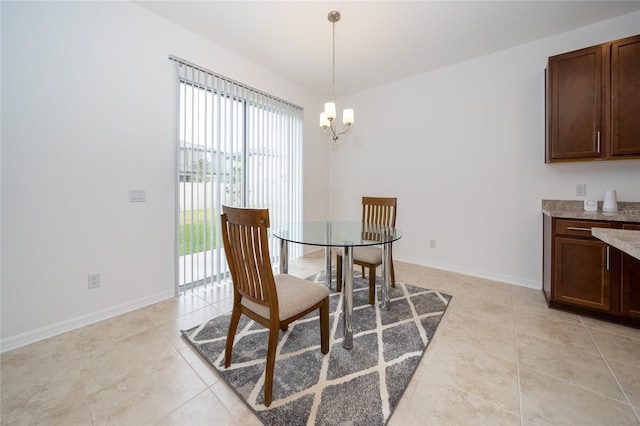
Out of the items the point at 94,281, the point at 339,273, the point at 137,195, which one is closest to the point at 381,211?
the point at 339,273

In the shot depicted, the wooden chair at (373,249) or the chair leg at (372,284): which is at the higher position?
the wooden chair at (373,249)

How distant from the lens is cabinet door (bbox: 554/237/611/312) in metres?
2.02

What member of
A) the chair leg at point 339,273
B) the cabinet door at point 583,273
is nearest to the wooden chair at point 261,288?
the chair leg at point 339,273

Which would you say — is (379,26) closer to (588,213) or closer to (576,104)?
(576,104)

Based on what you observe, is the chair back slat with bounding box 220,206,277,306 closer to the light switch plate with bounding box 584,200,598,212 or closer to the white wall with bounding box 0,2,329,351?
the white wall with bounding box 0,2,329,351

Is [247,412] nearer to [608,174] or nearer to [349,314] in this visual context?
[349,314]

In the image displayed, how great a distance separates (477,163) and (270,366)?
3175 millimetres

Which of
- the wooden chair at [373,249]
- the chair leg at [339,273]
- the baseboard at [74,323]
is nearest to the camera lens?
the baseboard at [74,323]

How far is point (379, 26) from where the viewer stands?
2.45m

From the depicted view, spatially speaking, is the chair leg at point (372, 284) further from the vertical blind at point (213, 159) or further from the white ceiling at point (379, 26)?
the white ceiling at point (379, 26)

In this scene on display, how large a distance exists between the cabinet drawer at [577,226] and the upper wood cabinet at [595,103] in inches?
24.7

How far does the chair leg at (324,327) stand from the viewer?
159 centimetres

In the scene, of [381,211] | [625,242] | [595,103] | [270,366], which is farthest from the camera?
[381,211]

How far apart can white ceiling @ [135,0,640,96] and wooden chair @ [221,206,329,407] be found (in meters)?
2.06
